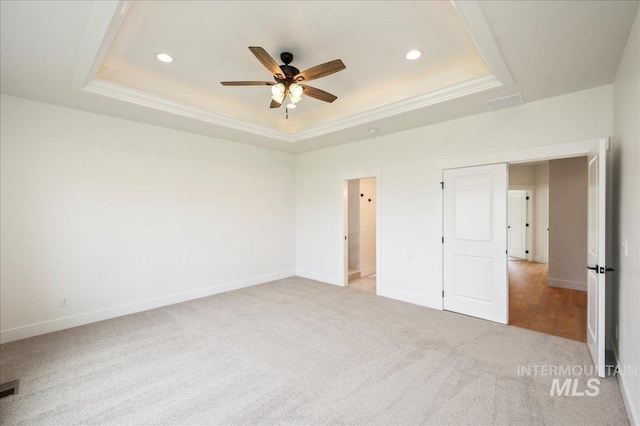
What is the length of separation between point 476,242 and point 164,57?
4.52 m

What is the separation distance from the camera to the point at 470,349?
2967 mm

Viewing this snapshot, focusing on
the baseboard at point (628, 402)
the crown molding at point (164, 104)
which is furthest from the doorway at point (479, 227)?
the crown molding at point (164, 104)

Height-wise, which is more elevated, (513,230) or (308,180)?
(308,180)

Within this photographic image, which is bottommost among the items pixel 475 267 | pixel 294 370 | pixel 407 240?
pixel 294 370

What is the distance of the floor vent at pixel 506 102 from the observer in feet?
10.6

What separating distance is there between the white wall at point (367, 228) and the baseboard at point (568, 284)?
3.51 meters

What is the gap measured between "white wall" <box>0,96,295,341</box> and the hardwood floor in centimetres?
454

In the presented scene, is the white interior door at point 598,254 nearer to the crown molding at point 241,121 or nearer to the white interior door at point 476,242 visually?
the white interior door at point 476,242

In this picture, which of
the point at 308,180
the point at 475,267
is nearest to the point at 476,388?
the point at 475,267

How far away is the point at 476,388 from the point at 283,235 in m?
4.49

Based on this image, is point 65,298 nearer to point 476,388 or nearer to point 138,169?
point 138,169

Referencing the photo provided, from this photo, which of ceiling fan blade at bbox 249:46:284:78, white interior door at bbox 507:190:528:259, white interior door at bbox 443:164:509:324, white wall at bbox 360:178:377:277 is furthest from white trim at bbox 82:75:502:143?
white interior door at bbox 507:190:528:259

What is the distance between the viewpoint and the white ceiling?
6.74 feet

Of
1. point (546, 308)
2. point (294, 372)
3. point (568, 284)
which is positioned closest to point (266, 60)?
point (294, 372)
